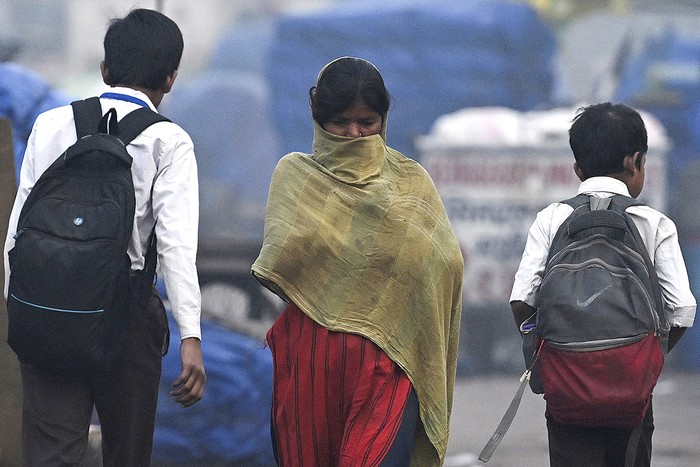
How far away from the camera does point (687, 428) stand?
564 cm

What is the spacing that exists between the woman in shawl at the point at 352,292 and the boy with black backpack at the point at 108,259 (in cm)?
24

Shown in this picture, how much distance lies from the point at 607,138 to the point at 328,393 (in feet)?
3.29

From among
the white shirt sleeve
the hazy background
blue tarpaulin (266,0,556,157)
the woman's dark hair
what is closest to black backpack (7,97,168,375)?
the white shirt sleeve

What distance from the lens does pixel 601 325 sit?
310 cm

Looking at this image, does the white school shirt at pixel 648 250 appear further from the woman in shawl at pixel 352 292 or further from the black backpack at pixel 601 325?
the woman in shawl at pixel 352 292

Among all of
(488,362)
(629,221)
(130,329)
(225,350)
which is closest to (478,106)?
(488,362)

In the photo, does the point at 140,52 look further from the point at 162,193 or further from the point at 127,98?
the point at 162,193

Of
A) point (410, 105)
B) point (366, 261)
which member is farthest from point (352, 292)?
point (410, 105)

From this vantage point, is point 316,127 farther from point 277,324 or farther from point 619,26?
point 619,26

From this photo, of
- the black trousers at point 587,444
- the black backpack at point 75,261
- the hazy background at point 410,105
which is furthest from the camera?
the hazy background at point 410,105

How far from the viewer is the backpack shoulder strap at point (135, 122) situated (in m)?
3.06

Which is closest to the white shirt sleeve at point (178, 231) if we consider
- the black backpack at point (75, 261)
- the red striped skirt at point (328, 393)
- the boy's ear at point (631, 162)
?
the black backpack at point (75, 261)

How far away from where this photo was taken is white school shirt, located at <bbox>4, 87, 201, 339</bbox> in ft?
9.96

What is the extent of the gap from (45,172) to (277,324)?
0.66 m
